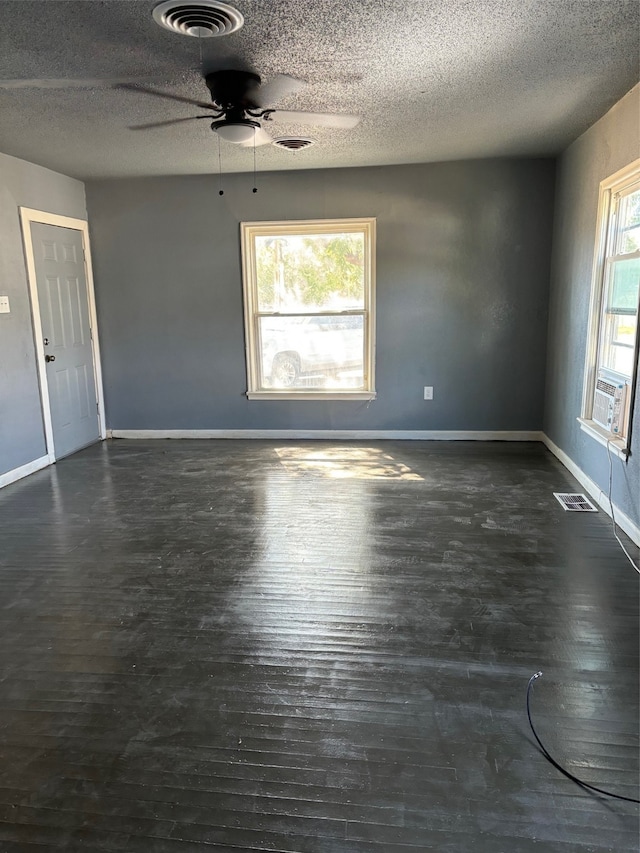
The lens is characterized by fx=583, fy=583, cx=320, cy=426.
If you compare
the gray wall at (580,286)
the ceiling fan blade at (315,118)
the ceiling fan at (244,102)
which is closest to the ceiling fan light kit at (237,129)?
the ceiling fan at (244,102)

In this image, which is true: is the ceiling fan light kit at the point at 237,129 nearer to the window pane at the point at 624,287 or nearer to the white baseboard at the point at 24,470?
the window pane at the point at 624,287

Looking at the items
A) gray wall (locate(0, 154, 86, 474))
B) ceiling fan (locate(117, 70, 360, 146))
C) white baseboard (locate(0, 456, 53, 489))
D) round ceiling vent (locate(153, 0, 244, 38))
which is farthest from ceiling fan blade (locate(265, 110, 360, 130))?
white baseboard (locate(0, 456, 53, 489))

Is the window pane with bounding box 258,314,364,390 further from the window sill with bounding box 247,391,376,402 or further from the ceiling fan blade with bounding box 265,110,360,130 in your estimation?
the ceiling fan blade with bounding box 265,110,360,130

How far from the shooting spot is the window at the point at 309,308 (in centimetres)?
559

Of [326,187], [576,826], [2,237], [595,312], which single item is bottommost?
[576,826]

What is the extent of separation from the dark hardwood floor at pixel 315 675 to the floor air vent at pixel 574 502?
94 millimetres

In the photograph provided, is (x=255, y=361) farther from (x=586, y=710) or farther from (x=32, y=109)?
(x=586, y=710)

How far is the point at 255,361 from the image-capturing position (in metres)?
5.88

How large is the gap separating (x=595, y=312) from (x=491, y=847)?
355cm

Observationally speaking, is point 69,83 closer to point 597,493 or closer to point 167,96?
point 167,96

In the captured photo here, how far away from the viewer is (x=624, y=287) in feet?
12.2

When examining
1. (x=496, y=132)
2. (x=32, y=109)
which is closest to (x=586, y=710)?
(x=496, y=132)

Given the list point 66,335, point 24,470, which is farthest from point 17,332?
point 24,470

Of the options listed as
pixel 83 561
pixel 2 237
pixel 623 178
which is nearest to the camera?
pixel 83 561
